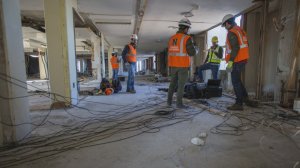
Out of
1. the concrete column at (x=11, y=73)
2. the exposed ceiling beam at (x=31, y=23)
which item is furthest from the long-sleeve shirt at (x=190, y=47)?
the exposed ceiling beam at (x=31, y=23)

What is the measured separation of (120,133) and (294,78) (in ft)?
10.2

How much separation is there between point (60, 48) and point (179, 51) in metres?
2.16

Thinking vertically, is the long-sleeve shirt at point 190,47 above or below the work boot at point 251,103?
above

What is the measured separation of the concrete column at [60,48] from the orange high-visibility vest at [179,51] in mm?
1932

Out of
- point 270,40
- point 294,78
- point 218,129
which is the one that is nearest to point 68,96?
point 218,129

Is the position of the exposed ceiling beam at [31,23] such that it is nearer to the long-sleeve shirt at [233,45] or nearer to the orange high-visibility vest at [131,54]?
the orange high-visibility vest at [131,54]

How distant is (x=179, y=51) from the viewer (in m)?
3.00

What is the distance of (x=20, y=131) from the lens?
1738 millimetres

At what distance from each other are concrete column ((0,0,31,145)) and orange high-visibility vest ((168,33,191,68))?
2174mm

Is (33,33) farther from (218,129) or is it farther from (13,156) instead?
(218,129)

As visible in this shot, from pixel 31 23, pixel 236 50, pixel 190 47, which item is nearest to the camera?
pixel 236 50

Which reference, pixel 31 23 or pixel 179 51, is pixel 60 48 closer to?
pixel 179 51

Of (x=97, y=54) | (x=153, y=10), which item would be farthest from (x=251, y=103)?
(x=97, y=54)

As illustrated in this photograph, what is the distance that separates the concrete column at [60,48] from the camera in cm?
310
